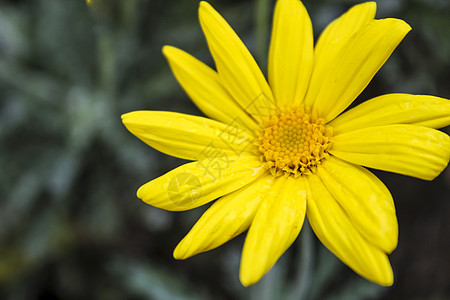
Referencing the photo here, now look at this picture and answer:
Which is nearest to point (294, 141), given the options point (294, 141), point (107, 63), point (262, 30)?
point (294, 141)

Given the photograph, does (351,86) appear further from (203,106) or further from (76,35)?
(76,35)

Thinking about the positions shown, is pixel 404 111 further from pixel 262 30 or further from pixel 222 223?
pixel 262 30

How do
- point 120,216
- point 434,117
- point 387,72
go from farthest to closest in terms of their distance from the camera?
point 120,216
point 387,72
point 434,117

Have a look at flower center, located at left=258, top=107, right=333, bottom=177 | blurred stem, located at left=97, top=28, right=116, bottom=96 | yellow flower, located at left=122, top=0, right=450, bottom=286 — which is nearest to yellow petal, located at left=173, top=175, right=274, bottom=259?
yellow flower, located at left=122, top=0, right=450, bottom=286

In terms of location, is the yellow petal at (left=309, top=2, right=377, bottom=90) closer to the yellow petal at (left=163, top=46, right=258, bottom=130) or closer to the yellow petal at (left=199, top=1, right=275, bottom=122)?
the yellow petal at (left=199, top=1, right=275, bottom=122)

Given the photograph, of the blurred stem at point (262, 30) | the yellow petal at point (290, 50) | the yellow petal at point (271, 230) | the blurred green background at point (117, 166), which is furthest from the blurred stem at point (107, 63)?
the yellow petal at point (271, 230)

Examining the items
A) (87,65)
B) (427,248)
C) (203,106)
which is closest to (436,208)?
(427,248)
